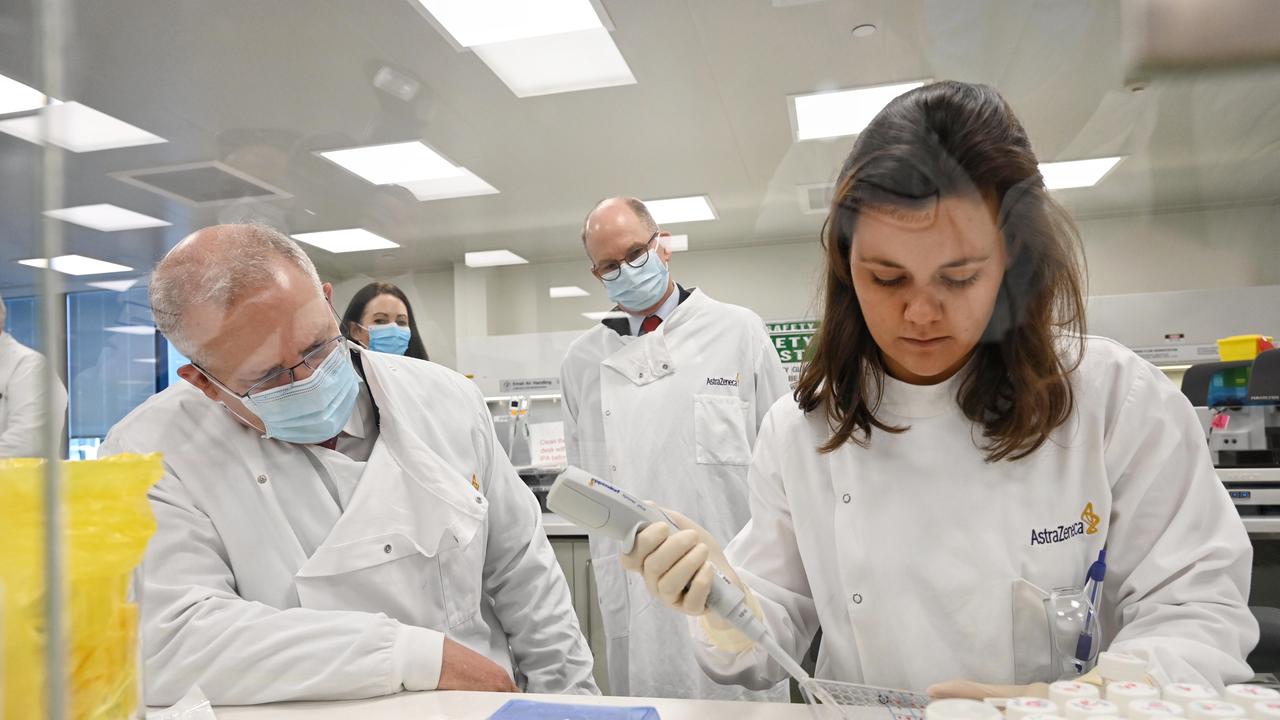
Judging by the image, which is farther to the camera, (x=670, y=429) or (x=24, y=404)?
(x=670, y=429)

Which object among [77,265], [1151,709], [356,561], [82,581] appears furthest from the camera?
[356,561]

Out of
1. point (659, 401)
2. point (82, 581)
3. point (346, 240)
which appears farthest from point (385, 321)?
point (82, 581)

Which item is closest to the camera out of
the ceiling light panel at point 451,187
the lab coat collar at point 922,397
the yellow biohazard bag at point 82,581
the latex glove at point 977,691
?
the yellow biohazard bag at point 82,581

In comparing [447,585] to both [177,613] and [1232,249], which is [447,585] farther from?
[1232,249]

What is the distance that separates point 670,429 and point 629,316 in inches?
9.4

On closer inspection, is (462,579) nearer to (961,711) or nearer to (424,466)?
(424,466)

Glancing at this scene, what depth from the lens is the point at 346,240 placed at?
1541 mm

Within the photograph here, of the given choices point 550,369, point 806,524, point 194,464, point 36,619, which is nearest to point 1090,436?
point 806,524

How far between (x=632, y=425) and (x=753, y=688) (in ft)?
1.79

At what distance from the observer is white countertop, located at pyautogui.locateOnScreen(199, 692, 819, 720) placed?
856mm

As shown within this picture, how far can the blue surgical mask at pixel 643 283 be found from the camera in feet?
4.67

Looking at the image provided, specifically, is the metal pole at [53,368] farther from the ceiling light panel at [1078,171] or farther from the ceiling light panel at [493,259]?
the ceiling light panel at [1078,171]

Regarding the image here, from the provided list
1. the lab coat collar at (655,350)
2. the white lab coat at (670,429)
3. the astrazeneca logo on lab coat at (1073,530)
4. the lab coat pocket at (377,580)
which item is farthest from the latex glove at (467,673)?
the astrazeneca logo on lab coat at (1073,530)

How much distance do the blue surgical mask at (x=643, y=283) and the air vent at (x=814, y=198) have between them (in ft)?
0.95
